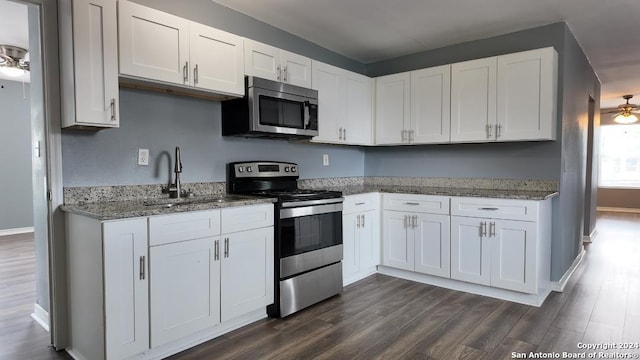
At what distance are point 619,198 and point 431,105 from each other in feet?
25.1

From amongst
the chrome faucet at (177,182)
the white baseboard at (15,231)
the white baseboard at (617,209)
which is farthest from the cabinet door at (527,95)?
the white baseboard at (617,209)

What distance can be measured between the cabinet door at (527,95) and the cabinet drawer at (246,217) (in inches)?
86.4

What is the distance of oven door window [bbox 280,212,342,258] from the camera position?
285 cm

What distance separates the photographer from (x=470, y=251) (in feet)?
11.1

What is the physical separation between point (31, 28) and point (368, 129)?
2.99 m

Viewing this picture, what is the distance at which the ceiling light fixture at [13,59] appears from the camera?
4257mm

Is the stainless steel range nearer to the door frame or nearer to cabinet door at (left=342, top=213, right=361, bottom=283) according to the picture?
cabinet door at (left=342, top=213, right=361, bottom=283)

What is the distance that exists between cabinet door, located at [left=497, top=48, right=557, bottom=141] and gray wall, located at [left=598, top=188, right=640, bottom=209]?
7.36 m

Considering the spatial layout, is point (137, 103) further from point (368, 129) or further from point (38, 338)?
point (368, 129)

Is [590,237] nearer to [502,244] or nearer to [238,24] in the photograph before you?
[502,244]

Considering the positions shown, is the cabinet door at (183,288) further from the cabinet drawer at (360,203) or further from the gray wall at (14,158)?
the gray wall at (14,158)

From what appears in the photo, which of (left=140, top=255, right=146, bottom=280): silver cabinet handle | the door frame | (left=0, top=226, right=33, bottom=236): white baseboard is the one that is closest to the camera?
(left=140, top=255, right=146, bottom=280): silver cabinet handle

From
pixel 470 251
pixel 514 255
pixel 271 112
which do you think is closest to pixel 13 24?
pixel 271 112

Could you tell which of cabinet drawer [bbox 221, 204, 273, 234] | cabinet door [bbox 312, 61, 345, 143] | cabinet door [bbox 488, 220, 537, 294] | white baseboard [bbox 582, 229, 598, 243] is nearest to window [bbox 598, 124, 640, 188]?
white baseboard [bbox 582, 229, 598, 243]
